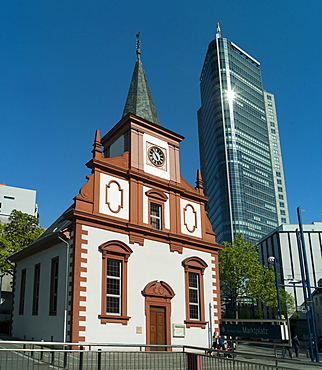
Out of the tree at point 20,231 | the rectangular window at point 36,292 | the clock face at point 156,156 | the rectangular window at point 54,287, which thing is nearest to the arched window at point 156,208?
the clock face at point 156,156

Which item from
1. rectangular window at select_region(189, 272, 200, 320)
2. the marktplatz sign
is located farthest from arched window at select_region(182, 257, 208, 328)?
the marktplatz sign

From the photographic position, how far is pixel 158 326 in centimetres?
2453

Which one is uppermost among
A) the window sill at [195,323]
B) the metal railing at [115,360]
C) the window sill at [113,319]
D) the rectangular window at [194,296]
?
the rectangular window at [194,296]

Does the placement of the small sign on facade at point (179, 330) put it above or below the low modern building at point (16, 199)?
below

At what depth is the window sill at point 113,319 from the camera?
2178 centimetres

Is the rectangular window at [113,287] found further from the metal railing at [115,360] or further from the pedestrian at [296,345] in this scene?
the pedestrian at [296,345]

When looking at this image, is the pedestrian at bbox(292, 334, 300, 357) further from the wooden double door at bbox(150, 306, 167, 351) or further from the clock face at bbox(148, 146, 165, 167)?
the clock face at bbox(148, 146, 165, 167)

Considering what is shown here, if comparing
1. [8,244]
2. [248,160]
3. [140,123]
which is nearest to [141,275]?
[140,123]

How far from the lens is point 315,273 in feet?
305

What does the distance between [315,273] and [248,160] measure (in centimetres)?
5570

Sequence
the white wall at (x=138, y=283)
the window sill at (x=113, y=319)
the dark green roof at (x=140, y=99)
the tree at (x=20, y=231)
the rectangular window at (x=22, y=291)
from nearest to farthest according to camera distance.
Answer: the white wall at (x=138, y=283), the window sill at (x=113, y=319), the rectangular window at (x=22, y=291), the dark green roof at (x=140, y=99), the tree at (x=20, y=231)

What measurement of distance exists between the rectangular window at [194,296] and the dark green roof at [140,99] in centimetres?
1176

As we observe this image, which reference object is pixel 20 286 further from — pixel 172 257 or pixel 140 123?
pixel 140 123

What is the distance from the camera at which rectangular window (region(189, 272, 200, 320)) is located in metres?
27.1
